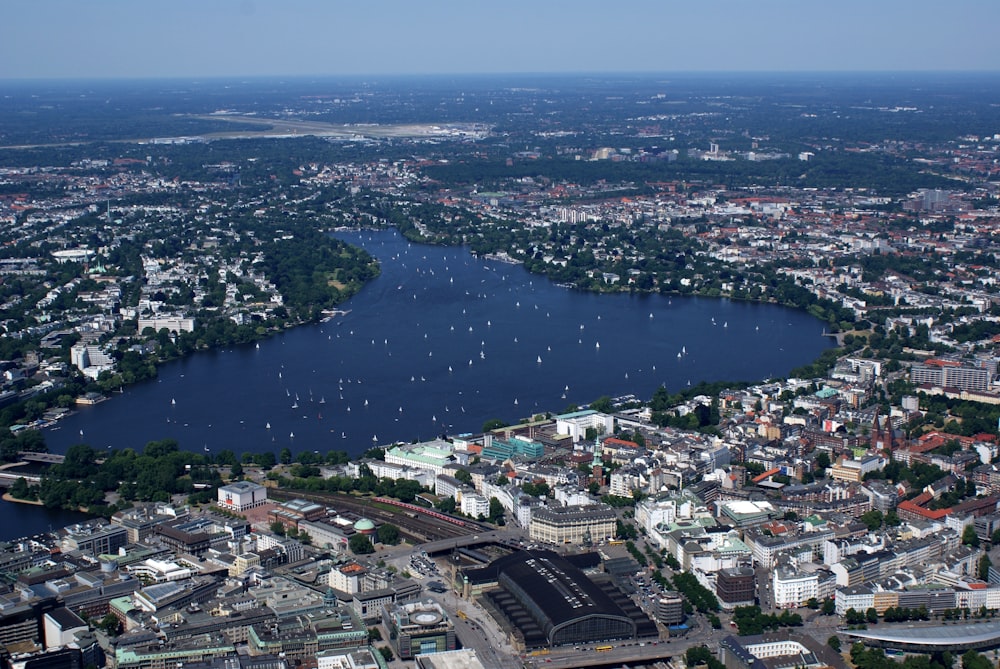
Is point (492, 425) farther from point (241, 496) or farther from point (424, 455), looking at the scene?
point (241, 496)

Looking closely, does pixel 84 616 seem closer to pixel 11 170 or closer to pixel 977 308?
pixel 977 308

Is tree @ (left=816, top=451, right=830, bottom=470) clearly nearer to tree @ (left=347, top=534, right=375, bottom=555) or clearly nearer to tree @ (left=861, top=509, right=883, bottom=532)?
tree @ (left=861, top=509, right=883, bottom=532)

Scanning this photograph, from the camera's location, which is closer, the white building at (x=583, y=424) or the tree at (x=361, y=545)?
the tree at (x=361, y=545)

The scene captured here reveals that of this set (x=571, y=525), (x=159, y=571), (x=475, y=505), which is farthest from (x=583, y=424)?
(x=159, y=571)

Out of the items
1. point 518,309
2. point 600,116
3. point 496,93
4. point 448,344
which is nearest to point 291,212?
point 518,309

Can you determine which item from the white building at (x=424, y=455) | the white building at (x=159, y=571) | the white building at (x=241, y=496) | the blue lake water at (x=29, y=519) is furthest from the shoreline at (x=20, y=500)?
the white building at (x=424, y=455)

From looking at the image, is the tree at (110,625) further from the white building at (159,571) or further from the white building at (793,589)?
the white building at (793,589)
